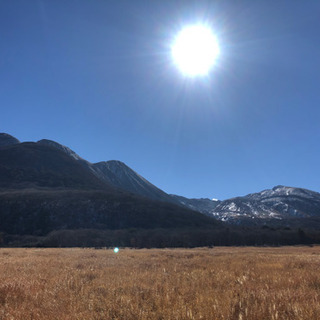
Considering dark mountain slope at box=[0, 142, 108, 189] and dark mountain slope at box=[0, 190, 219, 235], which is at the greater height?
dark mountain slope at box=[0, 142, 108, 189]

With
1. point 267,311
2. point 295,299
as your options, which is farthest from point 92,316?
point 295,299

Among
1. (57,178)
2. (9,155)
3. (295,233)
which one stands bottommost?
(295,233)

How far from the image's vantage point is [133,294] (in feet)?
24.1

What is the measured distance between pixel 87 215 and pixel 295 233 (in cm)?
6986

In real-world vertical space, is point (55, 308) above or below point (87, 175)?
below

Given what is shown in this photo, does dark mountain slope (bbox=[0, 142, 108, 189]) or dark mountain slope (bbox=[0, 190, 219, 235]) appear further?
dark mountain slope (bbox=[0, 142, 108, 189])

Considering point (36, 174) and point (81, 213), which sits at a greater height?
point (36, 174)

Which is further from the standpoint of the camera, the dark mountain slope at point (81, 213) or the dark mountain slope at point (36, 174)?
the dark mountain slope at point (36, 174)

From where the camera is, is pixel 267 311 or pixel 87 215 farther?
pixel 87 215

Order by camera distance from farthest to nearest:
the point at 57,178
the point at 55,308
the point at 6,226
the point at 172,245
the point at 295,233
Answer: the point at 57,178 < the point at 6,226 < the point at 295,233 < the point at 172,245 < the point at 55,308

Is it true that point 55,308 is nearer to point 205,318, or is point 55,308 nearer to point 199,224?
point 205,318

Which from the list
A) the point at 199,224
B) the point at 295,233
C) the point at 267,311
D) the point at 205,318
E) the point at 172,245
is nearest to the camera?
the point at 205,318

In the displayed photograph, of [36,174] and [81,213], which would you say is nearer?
[81,213]

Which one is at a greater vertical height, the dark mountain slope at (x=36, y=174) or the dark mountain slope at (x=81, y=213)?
the dark mountain slope at (x=36, y=174)
